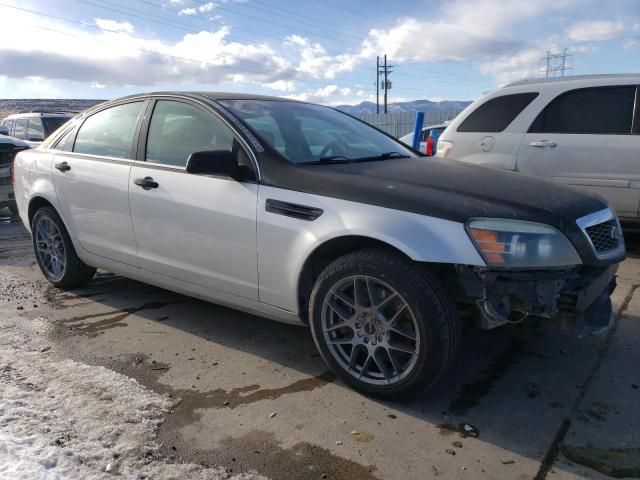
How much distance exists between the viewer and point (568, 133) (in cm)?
580

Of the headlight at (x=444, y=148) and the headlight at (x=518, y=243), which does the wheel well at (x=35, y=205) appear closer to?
the headlight at (x=518, y=243)

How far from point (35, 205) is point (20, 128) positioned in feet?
30.3

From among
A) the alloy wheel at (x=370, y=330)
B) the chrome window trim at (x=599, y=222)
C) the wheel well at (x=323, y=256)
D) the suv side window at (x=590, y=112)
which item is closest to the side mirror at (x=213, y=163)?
the wheel well at (x=323, y=256)

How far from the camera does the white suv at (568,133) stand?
555cm

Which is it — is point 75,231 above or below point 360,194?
below

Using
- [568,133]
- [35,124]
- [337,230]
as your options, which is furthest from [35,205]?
[35,124]

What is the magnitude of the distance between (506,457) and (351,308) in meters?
1.03

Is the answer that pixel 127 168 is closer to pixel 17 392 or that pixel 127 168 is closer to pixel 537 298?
pixel 17 392

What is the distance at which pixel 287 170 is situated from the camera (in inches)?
126

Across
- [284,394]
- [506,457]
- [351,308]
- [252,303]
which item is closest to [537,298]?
[506,457]

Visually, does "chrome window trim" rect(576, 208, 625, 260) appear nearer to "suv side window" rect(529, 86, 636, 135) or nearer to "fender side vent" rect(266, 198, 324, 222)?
"fender side vent" rect(266, 198, 324, 222)

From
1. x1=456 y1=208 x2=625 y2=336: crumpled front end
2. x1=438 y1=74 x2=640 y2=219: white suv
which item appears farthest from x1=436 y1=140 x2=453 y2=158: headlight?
x1=456 y1=208 x2=625 y2=336: crumpled front end

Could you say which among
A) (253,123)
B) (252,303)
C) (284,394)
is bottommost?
(284,394)

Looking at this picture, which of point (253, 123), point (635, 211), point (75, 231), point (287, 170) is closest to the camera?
point (287, 170)
